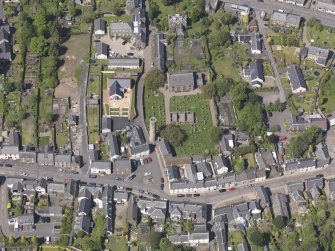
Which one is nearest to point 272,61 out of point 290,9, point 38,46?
point 290,9

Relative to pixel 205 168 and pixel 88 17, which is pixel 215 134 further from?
pixel 88 17

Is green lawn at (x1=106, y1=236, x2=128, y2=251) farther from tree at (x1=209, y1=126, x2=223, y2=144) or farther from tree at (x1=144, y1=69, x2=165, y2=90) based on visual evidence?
tree at (x1=144, y1=69, x2=165, y2=90)

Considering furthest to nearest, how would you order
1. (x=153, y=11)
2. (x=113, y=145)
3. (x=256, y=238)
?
(x=153, y=11) → (x=113, y=145) → (x=256, y=238)

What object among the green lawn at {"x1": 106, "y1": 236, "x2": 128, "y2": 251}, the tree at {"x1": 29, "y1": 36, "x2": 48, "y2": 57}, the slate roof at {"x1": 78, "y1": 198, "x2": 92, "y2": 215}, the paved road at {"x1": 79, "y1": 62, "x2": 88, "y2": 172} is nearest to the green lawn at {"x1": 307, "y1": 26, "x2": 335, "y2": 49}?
the paved road at {"x1": 79, "y1": 62, "x2": 88, "y2": 172}

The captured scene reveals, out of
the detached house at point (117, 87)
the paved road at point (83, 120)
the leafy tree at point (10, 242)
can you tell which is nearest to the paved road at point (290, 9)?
the detached house at point (117, 87)

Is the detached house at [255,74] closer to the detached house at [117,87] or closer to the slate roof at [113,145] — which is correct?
the detached house at [117,87]
